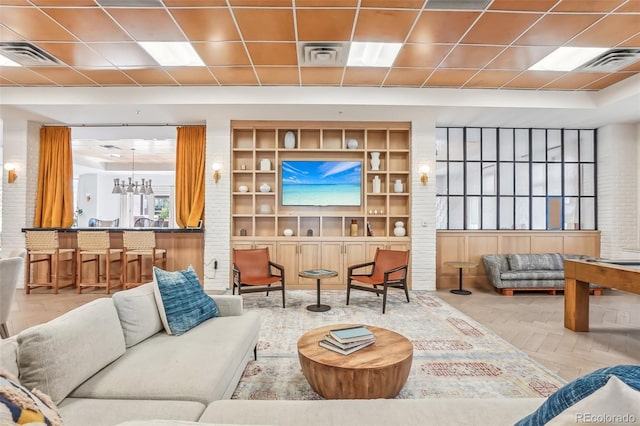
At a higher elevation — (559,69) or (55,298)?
(559,69)

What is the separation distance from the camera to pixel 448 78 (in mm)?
4938

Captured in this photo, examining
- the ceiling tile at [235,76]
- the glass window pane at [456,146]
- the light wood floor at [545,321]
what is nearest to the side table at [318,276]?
the light wood floor at [545,321]

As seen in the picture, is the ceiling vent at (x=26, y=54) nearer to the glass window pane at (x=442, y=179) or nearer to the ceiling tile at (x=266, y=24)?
the ceiling tile at (x=266, y=24)

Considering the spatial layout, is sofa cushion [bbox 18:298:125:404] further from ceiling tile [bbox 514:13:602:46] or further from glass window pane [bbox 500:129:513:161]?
glass window pane [bbox 500:129:513:161]

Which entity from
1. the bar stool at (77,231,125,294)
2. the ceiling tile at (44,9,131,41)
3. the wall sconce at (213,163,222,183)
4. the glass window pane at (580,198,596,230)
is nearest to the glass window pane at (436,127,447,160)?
the glass window pane at (580,198,596,230)

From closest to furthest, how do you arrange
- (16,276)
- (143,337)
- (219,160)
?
(143,337) → (16,276) → (219,160)

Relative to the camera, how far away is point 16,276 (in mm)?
3215

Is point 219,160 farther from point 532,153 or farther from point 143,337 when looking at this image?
point 532,153

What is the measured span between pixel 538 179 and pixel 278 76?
17.3 ft

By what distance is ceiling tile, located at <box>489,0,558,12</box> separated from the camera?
124 inches

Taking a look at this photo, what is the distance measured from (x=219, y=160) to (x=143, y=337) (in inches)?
167

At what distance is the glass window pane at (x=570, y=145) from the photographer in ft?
22.2

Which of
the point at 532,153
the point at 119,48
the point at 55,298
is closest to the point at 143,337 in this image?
the point at 119,48

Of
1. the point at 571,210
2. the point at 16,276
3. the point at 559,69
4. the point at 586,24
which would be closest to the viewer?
the point at 16,276
